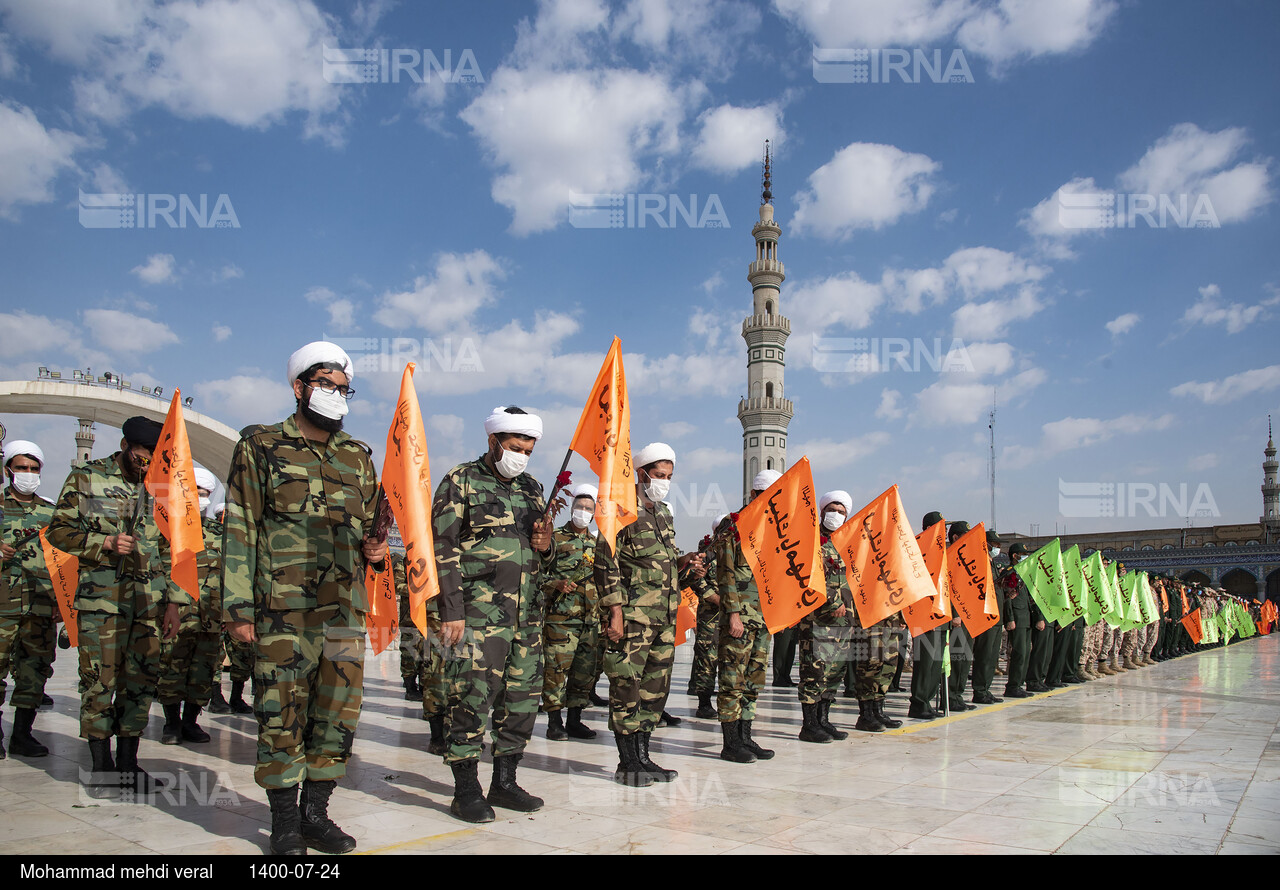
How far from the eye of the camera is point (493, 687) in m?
4.36

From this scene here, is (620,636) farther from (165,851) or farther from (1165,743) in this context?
(1165,743)

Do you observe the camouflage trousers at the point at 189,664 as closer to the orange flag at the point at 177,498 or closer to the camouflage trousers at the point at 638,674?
the orange flag at the point at 177,498

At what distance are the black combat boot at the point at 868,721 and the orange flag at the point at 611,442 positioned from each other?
11.7 ft

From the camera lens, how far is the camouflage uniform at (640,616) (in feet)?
16.8

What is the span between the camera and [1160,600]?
1653 cm

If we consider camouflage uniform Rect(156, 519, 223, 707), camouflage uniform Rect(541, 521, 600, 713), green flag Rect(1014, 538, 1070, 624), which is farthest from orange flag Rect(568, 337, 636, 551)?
green flag Rect(1014, 538, 1070, 624)

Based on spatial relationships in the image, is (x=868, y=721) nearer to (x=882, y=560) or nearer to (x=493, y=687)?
(x=882, y=560)

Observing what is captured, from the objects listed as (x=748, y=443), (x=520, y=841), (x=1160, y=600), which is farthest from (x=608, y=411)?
(x=748, y=443)

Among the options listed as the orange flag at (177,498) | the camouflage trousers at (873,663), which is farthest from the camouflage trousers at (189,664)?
the camouflage trousers at (873,663)

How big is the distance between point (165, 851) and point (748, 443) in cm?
5609

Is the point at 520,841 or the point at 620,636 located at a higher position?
the point at 620,636

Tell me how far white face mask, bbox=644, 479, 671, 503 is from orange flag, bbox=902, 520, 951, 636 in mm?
3040
